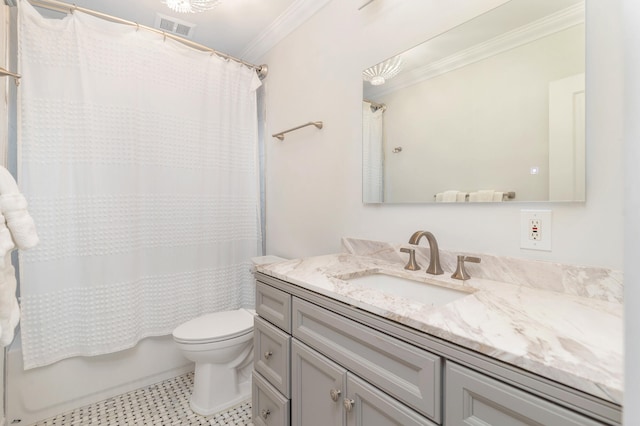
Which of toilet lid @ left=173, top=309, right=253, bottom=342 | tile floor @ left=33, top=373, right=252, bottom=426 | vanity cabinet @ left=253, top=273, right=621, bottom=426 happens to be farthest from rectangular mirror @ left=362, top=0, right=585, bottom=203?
tile floor @ left=33, top=373, right=252, bottom=426

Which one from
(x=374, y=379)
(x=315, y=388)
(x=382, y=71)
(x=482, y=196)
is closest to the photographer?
(x=374, y=379)

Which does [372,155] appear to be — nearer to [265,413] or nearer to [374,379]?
[374,379]

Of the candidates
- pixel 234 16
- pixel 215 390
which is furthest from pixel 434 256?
pixel 234 16

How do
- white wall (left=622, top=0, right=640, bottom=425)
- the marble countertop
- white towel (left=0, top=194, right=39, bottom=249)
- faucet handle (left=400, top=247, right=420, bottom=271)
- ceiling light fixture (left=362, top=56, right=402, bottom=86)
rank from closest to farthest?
1. white wall (left=622, top=0, right=640, bottom=425)
2. the marble countertop
3. white towel (left=0, top=194, right=39, bottom=249)
4. faucet handle (left=400, top=247, right=420, bottom=271)
5. ceiling light fixture (left=362, top=56, right=402, bottom=86)

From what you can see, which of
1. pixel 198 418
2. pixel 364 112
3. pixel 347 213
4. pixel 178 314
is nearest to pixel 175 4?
pixel 364 112

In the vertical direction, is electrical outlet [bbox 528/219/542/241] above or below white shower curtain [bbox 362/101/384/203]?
below

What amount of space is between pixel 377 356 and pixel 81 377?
73.3 inches

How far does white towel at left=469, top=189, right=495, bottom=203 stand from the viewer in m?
1.09

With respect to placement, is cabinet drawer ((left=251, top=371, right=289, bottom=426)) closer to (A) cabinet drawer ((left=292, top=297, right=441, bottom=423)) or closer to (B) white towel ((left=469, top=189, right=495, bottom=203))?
(A) cabinet drawer ((left=292, top=297, right=441, bottom=423))

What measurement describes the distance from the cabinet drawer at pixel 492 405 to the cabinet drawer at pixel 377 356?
0.13 feet

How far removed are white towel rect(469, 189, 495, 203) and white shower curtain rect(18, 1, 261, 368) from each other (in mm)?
1595

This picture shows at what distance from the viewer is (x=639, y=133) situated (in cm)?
27

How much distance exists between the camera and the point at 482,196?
1.12 metres

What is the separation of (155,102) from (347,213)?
4.69 ft
